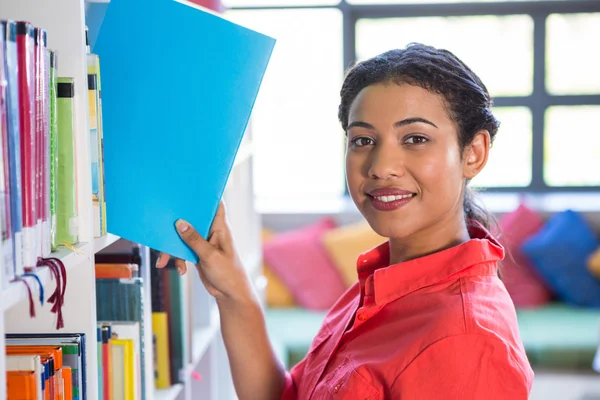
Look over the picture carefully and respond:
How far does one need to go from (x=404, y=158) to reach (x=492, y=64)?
3653mm

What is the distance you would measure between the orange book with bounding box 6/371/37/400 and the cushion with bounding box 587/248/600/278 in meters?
3.59

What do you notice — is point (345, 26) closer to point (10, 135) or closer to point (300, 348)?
point (300, 348)

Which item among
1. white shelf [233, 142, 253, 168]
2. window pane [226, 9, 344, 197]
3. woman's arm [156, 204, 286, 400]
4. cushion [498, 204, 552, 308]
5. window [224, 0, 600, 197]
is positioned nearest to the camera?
woman's arm [156, 204, 286, 400]

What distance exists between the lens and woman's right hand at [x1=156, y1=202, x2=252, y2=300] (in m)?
1.40

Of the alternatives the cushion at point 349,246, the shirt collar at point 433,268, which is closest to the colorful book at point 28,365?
the shirt collar at point 433,268

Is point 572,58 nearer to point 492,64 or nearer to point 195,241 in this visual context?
point 492,64

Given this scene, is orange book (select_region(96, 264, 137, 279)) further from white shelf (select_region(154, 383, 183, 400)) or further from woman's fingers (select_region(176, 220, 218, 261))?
white shelf (select_region(154, 383, 183, 400))

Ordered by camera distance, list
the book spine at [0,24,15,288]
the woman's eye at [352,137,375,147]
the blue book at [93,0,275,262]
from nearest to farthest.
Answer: the book spine at [0,24,15,288], the blue book at [93,0,275,262], the woman's eye at [352,137,375,147]

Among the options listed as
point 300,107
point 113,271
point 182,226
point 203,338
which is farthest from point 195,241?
point 300,107

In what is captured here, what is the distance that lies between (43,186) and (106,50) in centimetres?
36

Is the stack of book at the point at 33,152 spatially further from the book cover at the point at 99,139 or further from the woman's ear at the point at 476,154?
the woman's ear at the point at 476,154

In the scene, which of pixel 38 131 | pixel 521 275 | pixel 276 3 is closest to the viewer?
pixel 38 131

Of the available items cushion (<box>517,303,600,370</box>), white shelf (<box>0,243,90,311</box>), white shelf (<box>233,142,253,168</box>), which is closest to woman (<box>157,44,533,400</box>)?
white shelf (<box>0,243,90,311</box>)

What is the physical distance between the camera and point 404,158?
1323 millimetres
